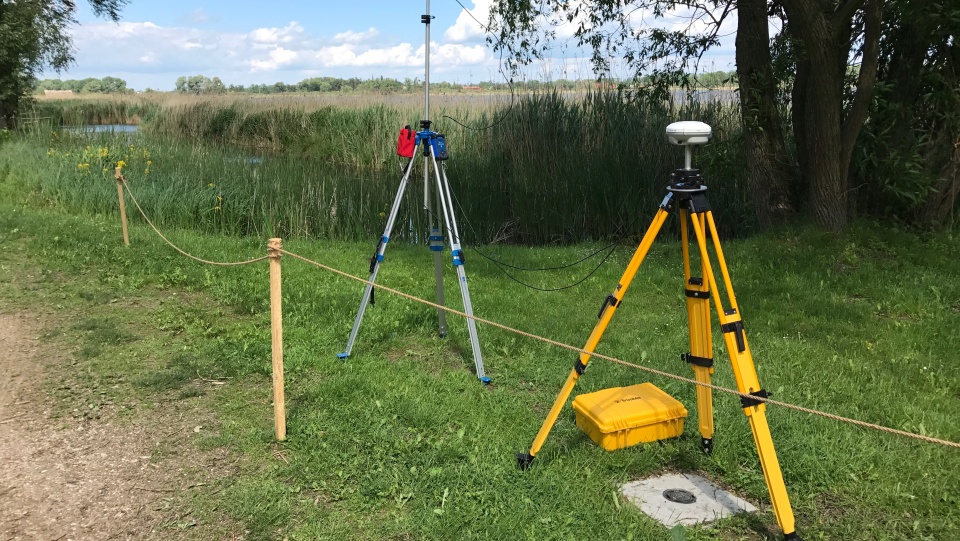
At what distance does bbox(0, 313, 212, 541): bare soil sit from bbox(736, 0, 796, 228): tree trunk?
682 cm

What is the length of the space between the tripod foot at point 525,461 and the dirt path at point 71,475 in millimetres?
1655

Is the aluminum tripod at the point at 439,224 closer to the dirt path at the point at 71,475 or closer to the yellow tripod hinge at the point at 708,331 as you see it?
the yellow tripod hinge at the point at 708,331

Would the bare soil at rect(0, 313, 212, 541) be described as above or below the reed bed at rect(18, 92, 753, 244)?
below

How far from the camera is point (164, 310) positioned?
5.89m

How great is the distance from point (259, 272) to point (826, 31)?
6.16 meters

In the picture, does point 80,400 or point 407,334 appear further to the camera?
point 407,334

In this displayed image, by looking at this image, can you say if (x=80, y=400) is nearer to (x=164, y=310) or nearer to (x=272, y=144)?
(x=164, y=310)

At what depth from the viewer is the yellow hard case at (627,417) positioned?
359 centimetres

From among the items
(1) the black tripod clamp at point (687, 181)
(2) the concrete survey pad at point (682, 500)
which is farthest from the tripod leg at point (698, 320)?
(2) the concrete survey pad at point (682, 500)

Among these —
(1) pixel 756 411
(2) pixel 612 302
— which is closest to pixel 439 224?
(2) pixel 612 302

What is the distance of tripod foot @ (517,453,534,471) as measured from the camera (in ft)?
11.3

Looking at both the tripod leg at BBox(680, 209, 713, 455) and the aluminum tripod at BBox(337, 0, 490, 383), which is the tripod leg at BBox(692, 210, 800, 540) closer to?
the tripod leg at BBox(680, 209, 713, 455)

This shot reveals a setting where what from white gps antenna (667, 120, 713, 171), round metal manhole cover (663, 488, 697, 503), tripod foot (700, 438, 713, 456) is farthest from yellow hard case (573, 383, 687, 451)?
white gps antenna (667, 120, 713, 171)

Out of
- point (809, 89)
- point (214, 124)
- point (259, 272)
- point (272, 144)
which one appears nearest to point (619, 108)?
point (809, 89)
